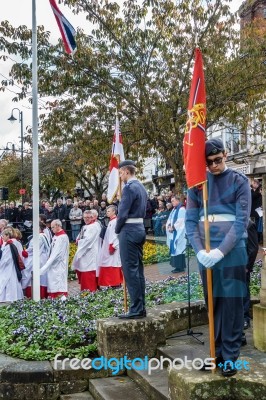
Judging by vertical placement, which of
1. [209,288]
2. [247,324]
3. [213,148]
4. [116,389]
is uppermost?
[213,148]

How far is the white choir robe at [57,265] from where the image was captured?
10.6 metres

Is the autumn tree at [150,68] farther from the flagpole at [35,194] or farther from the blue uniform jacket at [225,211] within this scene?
the blue uniform jacket at [225,211]

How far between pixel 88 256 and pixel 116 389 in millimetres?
6331

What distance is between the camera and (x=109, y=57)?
14875mm

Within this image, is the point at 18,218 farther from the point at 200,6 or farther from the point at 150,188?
the point at 150,188

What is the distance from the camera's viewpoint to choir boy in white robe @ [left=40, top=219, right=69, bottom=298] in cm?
1056

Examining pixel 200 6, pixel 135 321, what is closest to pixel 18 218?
pixel 200 6

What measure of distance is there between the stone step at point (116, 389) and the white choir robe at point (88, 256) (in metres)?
5.91

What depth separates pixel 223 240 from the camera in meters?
4.21

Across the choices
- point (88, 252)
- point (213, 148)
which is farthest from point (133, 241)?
point (88, 252)

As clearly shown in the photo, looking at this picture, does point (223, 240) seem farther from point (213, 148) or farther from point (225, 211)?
point (213, 148)

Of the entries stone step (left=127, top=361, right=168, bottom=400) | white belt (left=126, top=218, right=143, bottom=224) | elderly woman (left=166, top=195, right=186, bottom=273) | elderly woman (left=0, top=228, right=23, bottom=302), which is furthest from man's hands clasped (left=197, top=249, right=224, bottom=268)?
elderly woman (left=0, top=228, right=23, bottom=302)

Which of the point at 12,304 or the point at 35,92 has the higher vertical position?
the point at 35,92

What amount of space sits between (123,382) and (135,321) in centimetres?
66
